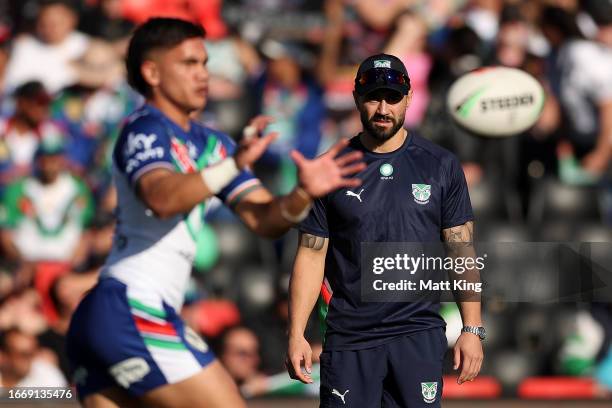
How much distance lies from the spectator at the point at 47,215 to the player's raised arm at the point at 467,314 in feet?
16.4

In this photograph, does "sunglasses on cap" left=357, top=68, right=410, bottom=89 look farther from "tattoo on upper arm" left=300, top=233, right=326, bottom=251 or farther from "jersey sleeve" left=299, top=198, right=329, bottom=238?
"tattoo on upper arm" left=300, top=233, right=326, bottom=251

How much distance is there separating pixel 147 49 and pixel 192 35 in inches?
7.8

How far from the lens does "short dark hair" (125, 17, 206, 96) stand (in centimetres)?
456

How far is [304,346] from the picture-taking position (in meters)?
5.25

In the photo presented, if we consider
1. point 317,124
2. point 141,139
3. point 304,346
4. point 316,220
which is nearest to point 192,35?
point 141,139

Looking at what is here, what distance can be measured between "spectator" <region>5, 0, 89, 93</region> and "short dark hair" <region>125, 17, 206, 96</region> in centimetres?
545

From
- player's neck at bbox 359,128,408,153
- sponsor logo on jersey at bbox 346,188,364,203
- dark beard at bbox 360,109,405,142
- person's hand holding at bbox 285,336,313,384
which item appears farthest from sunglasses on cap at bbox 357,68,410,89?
person's hand holding at bbox 285,336,313,384

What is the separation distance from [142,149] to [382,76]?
144 centimetres

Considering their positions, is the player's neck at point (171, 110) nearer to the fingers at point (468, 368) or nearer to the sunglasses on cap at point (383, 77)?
the sunglasses on cap at point (383, 77)

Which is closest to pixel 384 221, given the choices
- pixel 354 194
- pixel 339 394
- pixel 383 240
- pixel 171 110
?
pixel 383 240

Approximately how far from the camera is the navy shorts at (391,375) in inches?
202

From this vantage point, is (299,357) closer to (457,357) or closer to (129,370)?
(457,357)

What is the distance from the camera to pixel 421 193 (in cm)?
523

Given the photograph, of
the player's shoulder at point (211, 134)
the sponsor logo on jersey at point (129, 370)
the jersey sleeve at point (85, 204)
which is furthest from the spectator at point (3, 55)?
the sponsor logo on jersey at point (129, 370)
